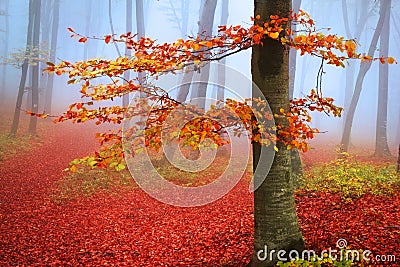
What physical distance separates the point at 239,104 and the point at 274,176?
3.58 ft

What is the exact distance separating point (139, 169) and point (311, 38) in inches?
386

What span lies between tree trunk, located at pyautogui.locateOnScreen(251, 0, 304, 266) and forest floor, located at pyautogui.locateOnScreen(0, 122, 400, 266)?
764mm

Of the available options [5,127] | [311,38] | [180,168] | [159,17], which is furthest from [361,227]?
[159,17]

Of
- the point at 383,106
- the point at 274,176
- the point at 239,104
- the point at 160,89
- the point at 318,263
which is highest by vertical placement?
the point at 383,106

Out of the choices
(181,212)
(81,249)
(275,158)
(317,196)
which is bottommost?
(81,249)

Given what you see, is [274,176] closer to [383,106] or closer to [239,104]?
[239,104]

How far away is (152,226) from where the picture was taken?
8422mm

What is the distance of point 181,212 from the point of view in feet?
31.1

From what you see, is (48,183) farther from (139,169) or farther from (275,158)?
(275,158)

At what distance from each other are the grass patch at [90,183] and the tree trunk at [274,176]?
772 cm

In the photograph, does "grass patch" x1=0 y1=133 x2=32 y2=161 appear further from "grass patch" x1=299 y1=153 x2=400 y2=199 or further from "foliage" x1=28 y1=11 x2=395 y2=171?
"grass patch" x1=299 y1=153 x2=400 y2=199

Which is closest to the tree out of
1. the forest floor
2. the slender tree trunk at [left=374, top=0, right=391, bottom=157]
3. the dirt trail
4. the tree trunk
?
the tree trunk

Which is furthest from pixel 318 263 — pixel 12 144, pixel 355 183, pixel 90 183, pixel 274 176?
pixel 12 144

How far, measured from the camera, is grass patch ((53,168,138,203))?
11180 mm
